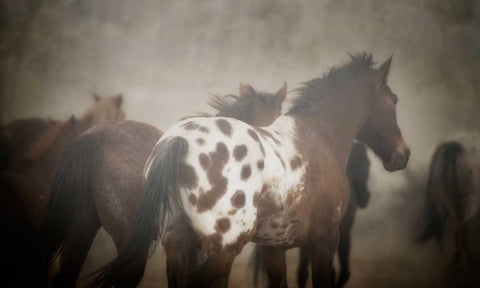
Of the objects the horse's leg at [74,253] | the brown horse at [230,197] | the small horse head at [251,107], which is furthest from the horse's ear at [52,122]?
the brown horse at [230,197]

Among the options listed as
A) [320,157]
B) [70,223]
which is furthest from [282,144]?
[70,223]

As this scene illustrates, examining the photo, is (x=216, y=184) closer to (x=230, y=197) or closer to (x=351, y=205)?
(x=230, y=197)

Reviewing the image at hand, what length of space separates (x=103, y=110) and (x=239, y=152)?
6.57 ft

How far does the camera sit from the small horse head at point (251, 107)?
255cm

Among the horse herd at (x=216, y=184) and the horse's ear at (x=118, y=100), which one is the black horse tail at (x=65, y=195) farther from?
the horse's ear at (x=118, y=100)

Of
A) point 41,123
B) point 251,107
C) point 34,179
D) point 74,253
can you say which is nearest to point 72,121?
point 41,123

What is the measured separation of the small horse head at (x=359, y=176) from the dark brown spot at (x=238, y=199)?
1772 millimetres

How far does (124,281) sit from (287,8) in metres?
2.82

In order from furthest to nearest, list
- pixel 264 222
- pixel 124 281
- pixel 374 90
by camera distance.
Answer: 1. pixel 374 90
2. pixel 264 222
3. pixel 124 281

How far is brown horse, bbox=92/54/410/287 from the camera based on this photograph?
1920 mm

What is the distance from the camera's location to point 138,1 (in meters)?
3.91

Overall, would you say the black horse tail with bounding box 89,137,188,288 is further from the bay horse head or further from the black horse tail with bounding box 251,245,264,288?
the bay horse head

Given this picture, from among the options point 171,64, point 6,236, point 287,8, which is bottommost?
point 6,236

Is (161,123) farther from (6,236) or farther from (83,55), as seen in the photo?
(6,236)
